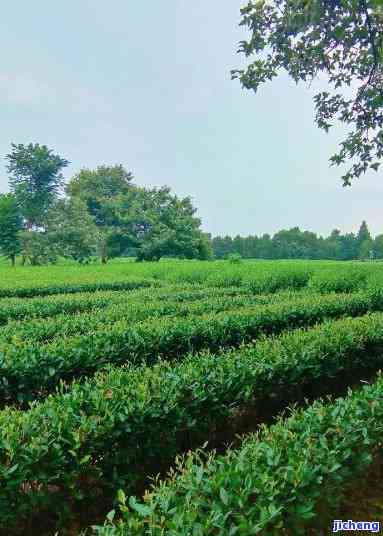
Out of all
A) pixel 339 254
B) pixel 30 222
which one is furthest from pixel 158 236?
pixel 339 254

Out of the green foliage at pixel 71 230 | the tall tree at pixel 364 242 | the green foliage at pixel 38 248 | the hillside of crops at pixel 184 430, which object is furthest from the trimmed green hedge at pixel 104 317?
the tall tree at pixel 364 242

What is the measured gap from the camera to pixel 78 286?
18.7 meters

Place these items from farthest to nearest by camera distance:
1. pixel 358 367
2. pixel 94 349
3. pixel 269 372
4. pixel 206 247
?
1. pixel 206 247
2. pixel 358 367
3. pixel 94 349
4. pixel 269 372

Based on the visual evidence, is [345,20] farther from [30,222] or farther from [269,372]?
[30,222]

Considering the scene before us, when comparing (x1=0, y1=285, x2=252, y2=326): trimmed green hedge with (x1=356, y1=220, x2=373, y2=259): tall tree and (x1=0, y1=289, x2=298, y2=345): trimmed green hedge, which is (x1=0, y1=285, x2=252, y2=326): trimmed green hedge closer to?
(x1=0, y1=289, x2=298, y2=345): trimmed green hedge

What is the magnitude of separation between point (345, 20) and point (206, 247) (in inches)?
1788

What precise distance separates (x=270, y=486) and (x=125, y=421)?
1811 mm

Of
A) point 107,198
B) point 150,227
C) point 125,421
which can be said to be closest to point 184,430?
point 125,421

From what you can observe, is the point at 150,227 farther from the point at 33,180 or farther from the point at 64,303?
the point at 64,303

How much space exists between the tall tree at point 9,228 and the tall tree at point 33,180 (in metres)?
0.86

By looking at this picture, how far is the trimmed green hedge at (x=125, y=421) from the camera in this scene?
3.58 metres

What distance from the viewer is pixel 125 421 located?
4148mm

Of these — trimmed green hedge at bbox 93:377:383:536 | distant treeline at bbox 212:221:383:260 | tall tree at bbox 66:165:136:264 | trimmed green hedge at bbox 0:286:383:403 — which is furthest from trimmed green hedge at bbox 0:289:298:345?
distant treeline at bbox 212:221:383:260

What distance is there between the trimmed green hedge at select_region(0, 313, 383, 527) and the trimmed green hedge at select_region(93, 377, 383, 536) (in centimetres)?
107
